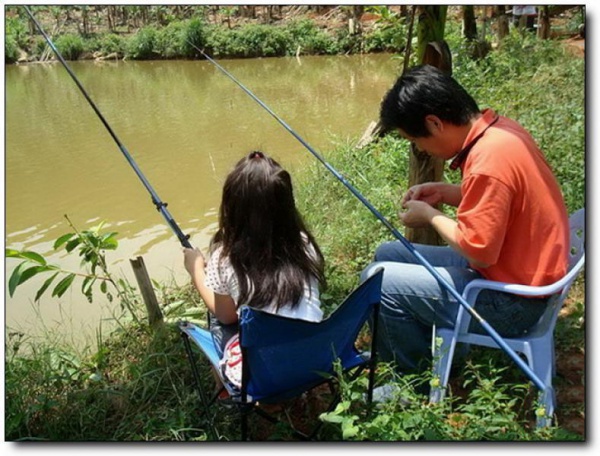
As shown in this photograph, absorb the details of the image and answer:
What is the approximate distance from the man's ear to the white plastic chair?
1.42 ft

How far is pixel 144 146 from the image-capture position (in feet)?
24.9

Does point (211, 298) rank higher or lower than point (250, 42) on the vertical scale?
lower

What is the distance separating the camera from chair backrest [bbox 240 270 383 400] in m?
1.51

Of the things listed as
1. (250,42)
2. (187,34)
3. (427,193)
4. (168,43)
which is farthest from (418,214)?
(168,43)

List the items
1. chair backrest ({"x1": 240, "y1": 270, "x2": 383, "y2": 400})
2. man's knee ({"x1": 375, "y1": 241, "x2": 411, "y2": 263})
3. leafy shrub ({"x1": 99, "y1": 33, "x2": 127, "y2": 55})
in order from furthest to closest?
leafy shrub ({"x1": 99, "y1": 33, "x2": 127, "y2": 55}) → man's knee ({"x1": 375, "y1": 241, "x2": 411, "y2": 263}) → chair backrest ({"x1": 240, "y1": 270, "x2": 383, "y2": 400})

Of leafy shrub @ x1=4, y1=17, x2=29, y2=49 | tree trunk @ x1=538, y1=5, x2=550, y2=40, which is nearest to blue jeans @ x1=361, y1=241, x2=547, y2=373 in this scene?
tree trunk @ x1=538, y1=5, x2=550, y2=40

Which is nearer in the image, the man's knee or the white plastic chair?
the white plastic chair

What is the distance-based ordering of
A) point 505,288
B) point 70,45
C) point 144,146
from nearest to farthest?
point 505,288, point 144,146, point 70,45

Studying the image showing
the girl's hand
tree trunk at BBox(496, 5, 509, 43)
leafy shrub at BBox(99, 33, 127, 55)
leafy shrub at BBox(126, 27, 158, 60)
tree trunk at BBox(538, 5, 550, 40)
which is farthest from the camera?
leafy shrub at BBox(99, 33, 127, 55)

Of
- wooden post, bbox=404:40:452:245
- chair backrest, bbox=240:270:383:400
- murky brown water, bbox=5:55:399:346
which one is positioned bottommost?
→ murky brown water, bbox=5:55:399:346

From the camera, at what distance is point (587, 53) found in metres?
1.87

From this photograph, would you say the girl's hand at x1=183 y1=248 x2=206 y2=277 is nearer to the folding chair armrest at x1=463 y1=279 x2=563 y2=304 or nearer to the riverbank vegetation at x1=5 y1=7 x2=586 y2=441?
the riverbank vegetation at x1=5 y1=7 x2=586 y2=441

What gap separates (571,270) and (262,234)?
2.79 feet

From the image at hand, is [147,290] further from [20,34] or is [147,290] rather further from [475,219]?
[20,34]
